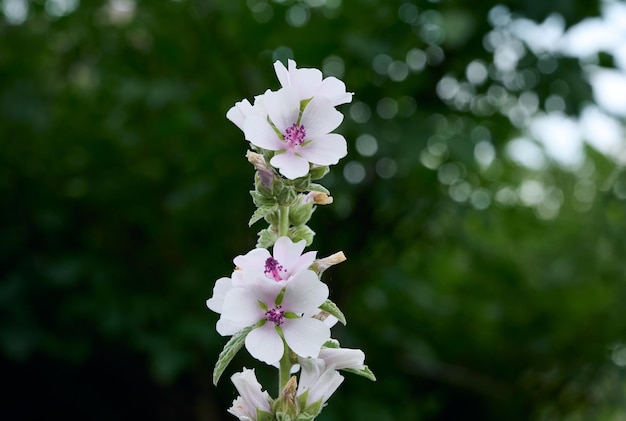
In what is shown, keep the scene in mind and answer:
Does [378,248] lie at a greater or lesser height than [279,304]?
greater

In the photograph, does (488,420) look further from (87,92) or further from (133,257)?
(87,92)

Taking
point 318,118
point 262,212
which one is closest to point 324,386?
point 262,212

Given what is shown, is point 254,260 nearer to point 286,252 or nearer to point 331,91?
point 286,252

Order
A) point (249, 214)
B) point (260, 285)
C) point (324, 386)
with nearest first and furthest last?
point (260, 285)
point (324, 386)
point (249, 214)

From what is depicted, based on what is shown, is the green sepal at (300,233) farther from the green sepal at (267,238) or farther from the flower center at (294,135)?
the flower center at (294,135)

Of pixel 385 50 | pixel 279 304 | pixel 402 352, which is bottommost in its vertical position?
pixel 279 304

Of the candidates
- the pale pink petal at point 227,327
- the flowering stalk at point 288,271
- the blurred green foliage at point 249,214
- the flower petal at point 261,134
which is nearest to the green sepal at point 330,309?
the flowering stalk at point 288,271

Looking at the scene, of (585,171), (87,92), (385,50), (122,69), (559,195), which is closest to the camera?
(385,50)

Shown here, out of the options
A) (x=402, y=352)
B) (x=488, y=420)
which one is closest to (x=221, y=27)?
(x=402, y=352)
